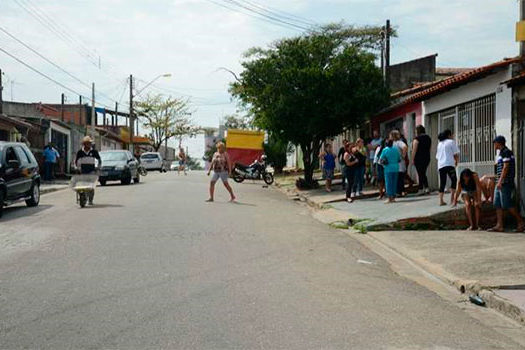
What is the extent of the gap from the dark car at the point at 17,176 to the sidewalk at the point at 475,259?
A: 26.2ft

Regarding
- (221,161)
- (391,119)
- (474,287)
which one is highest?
(391,119)

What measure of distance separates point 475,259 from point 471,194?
3.37 metres

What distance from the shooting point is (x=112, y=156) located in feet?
89.2

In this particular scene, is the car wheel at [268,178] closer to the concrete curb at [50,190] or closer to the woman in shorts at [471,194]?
the concrete curb at [50,190]

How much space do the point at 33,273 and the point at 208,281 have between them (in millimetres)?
2183

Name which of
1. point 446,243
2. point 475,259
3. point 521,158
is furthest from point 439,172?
point 475,259

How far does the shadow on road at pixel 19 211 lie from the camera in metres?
14.1

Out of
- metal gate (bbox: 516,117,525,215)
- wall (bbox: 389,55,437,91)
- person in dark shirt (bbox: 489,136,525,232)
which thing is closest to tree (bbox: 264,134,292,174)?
wall (bbox: 389,55,437,91)

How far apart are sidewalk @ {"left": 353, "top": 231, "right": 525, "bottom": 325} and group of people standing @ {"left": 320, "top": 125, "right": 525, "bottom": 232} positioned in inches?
26.6

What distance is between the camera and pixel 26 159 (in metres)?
16.6

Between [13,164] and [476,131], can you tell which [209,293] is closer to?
[13,164]

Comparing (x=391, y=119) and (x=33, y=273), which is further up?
(x=391, y=119)

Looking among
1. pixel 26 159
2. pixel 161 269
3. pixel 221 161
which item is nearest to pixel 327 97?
pixel 221 161

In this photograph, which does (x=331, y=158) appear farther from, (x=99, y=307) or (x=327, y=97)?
(x=99, y=307)
